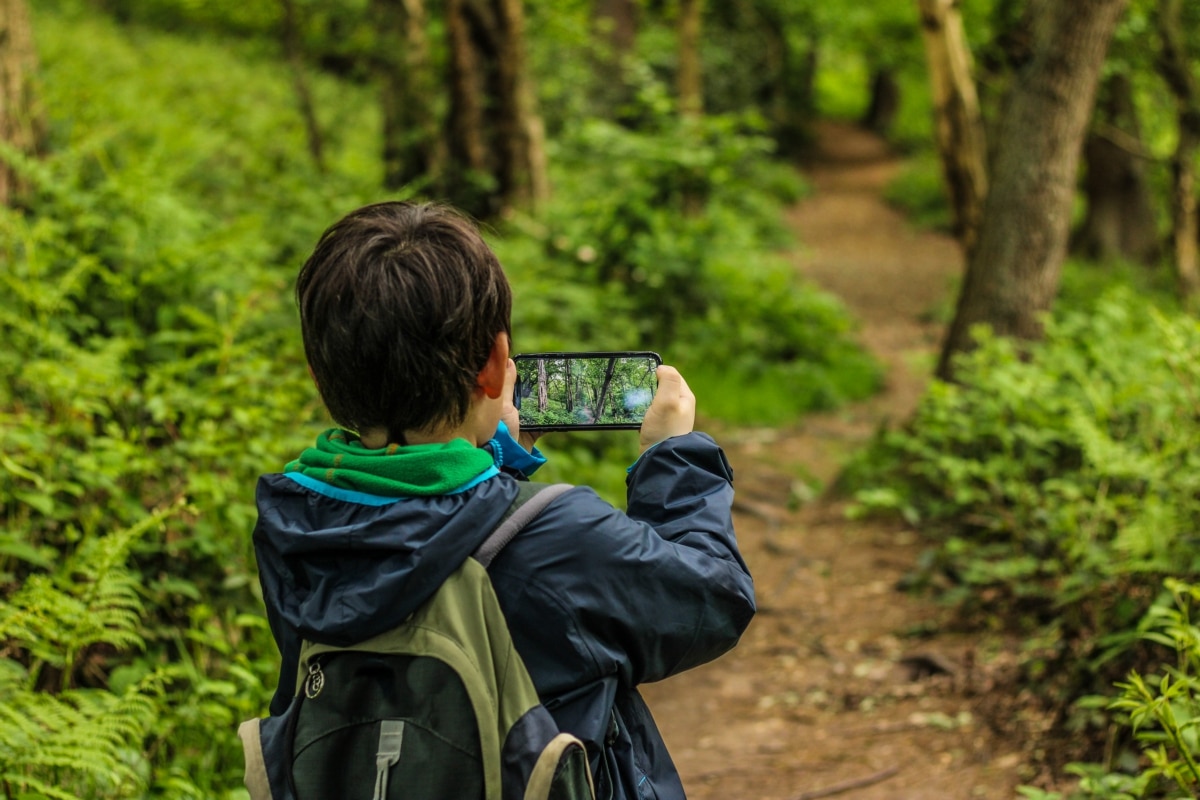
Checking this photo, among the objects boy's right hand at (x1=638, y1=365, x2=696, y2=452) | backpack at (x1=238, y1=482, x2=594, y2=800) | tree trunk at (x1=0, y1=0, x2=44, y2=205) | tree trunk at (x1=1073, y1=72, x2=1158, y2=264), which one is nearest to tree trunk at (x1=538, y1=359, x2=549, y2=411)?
boy's right hand at (x1=638, y1=365, x2=696, y2=452)

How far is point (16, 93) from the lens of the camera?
20.1 feet

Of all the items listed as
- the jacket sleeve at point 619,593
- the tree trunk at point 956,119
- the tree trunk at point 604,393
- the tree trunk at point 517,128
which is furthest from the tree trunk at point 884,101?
the jacket sleeve at point 619,593

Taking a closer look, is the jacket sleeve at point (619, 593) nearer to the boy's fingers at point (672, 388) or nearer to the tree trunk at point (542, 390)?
the boy's fingers at point (672, 388)

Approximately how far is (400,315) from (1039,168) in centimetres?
550

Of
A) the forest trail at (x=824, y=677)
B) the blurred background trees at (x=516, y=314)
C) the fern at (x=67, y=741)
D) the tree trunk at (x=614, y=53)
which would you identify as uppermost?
the tree trunk at (x=614, y=53)

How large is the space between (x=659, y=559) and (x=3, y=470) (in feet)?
9.94

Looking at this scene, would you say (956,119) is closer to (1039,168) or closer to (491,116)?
(1039,168)

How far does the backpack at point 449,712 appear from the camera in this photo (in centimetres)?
138

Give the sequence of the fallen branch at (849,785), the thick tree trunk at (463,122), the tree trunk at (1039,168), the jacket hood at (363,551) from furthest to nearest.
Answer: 1. the thick tree trunk at (463,122)
2. the tree trunk at (1039,168)
3. the fallen branch at (849,785)
4. the jacket hood at (363,551)

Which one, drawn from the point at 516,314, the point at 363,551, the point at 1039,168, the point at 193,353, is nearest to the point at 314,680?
the point at 363,551

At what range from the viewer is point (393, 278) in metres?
1.42

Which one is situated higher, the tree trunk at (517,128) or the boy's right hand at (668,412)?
the tree trunk at (517,128)

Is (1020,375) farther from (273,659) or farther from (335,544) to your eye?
(335,544)

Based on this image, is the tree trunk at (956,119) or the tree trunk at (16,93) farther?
the tree trunk at (956,119)
